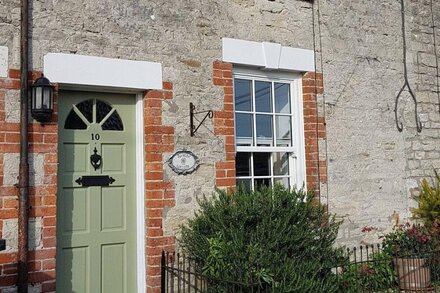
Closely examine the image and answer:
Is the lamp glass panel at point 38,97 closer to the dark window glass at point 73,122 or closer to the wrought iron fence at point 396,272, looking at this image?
the dark window glass at point 73,122

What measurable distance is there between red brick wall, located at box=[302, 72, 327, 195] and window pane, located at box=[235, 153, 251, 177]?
2.55 ft

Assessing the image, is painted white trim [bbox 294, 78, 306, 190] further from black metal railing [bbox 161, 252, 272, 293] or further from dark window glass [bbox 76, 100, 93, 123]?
dark window glass [bbox 76, 100, 93, 123]

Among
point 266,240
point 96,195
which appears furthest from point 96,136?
point 266,240

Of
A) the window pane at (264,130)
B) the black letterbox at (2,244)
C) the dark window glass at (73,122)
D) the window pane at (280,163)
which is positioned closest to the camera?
the black letterbox at (2,244)

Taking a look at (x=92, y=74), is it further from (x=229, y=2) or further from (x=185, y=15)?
(x=229, y=2)

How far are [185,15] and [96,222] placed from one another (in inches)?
95.1

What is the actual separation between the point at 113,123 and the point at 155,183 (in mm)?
766

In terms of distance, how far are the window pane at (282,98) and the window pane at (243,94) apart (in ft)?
1.32

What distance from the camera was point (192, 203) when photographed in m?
5.21

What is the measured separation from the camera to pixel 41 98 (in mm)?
4371

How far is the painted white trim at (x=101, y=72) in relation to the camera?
4594 millimetres

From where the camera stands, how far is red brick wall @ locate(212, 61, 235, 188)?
5438 millimetres

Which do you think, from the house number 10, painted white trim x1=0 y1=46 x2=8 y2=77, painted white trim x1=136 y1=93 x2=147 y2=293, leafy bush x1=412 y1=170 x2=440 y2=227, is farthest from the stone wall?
the house number 10

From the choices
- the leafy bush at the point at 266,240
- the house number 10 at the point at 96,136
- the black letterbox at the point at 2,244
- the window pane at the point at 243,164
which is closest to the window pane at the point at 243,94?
the window pane at the point at 243,164
